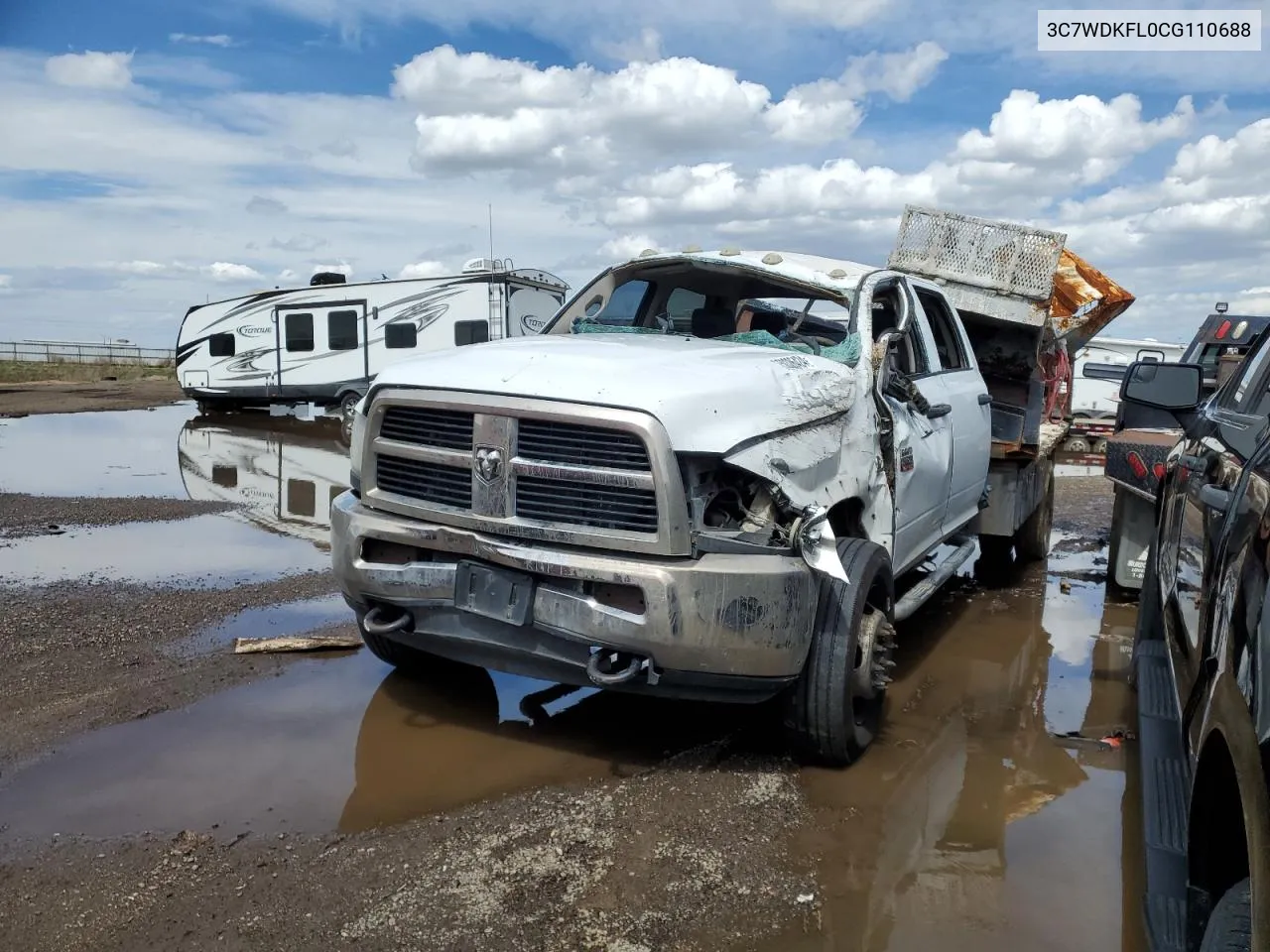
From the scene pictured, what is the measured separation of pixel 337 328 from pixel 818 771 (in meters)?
17.3

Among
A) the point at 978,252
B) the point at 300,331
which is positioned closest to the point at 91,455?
the point at 300,331

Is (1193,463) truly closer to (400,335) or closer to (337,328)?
(400,335)

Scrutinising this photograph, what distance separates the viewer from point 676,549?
366cm

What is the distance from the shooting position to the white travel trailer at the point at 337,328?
18219 mm

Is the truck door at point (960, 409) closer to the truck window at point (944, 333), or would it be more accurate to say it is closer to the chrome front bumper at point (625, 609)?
the truck window at point (944, 333)

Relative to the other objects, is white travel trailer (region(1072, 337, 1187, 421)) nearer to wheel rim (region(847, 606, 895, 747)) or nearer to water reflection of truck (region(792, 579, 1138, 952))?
water reflection of truck (region(792, 579, 1138, 952))

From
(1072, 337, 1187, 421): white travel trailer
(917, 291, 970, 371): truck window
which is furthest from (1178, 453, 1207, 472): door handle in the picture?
(1072, 337, 1187, 421): white travel trailer

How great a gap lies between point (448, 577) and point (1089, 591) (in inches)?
220

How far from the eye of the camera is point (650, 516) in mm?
3688

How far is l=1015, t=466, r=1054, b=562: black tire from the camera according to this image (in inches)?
321

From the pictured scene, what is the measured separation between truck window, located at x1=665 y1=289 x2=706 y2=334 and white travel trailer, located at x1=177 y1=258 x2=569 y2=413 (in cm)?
1231

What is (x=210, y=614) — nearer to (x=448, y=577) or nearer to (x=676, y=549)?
(x=448, y=577)

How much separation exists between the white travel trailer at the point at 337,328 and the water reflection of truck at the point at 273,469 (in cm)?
103

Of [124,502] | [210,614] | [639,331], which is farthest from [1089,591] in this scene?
[124,502]
